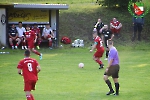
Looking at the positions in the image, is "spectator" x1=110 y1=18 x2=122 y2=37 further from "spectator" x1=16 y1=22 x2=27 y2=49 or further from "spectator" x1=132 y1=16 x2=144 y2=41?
"spectator" x1=16 y1=22 x2=27 y2=49

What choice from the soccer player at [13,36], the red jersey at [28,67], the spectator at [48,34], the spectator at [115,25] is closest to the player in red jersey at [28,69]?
the red jersey at [28,67]

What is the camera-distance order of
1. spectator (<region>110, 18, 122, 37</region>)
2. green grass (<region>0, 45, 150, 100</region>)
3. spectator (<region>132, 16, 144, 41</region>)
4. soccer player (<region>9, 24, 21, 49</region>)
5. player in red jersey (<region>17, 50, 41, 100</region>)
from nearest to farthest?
player in red jersey (<region>17, 50, 41, 100</region>), green grass (<region>0, 45, 150, 100</region>), soccer player (<region>9, 24, 21, 49</region>), spectator (<region>110, 18, 122, 37</region>), spectator (<region>132, 16, 144, 41</region>)

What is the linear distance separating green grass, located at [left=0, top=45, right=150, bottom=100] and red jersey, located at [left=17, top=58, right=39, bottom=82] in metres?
2.05

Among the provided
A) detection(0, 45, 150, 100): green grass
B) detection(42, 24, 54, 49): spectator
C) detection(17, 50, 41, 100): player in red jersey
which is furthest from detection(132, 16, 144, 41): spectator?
detection(17, 50, 41, 100): player in red jersey

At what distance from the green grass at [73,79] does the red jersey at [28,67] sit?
2049 mm

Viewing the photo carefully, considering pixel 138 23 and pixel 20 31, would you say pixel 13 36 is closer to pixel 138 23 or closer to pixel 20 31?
pixel 20 31

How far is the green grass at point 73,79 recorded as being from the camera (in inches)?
625

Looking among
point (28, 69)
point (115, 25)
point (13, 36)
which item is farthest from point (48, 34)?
point (28, 69)

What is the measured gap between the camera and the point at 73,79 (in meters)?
19.5

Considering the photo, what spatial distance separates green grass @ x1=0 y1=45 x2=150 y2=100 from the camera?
15867mm

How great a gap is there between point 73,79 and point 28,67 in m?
6.26

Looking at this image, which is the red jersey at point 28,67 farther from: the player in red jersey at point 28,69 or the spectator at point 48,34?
the spectator at point 48,34

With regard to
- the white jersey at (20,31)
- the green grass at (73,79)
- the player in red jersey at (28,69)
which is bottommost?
the green grass at (73,79)

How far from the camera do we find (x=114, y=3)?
38.0 metres
